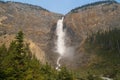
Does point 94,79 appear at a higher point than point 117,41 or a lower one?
lower

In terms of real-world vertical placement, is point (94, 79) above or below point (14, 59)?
below

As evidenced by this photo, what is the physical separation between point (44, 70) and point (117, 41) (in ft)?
462

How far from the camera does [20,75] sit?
22.8 m

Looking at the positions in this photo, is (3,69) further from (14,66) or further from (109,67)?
(109,67)

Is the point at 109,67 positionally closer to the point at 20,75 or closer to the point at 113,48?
the point at 113,48

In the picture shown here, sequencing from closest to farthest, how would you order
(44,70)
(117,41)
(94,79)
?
(44,70), (94,79), (117,41)

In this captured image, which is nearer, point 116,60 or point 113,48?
point 116,60

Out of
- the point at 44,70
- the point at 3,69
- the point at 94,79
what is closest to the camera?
the point at 3,69

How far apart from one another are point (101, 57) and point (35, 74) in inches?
6305

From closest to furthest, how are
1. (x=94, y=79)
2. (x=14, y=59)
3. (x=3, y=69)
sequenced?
(x=3, y=69)
(x=14, y=59)
(x=94, y=79)

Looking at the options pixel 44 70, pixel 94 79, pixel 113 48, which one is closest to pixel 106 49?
pixel 113 48

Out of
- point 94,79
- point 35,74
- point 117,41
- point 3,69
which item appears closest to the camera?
point 3,69

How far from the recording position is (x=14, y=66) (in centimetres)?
2280

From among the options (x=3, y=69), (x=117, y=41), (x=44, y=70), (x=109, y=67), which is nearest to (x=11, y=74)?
(x=3, y=69)
